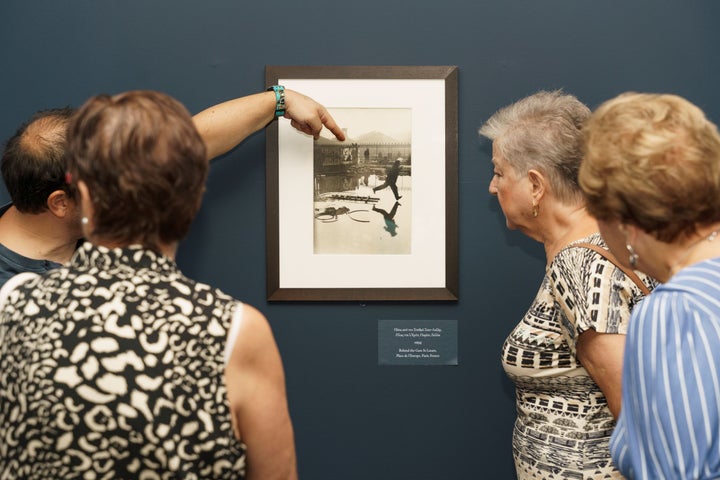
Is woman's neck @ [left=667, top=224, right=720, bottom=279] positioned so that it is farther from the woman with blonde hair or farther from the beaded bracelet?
the beaded bracelet

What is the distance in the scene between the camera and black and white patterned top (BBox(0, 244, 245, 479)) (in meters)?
1.17

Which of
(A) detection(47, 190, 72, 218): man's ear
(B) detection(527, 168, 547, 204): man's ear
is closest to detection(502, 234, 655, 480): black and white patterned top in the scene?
(B) detection(527, 168, 547, 204): man's ear

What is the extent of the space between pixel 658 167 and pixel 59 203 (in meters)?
1.47

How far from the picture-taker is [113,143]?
1187 mm

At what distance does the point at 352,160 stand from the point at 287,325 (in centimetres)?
59

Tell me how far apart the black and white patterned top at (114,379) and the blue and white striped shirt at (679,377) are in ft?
2.21

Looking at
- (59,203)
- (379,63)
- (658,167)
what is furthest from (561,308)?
(59,203)

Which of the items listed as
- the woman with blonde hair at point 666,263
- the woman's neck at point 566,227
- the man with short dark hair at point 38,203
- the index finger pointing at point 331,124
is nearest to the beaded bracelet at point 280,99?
the index finger pointing at point 331,124

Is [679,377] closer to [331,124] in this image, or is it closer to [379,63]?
[331,124]

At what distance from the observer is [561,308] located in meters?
1.95

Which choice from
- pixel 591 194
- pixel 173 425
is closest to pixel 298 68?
pixel 591 194

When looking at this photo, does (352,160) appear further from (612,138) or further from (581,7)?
(612,138)

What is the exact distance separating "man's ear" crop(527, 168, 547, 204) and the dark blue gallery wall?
15.8 inches

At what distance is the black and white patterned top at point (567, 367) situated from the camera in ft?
6.08
